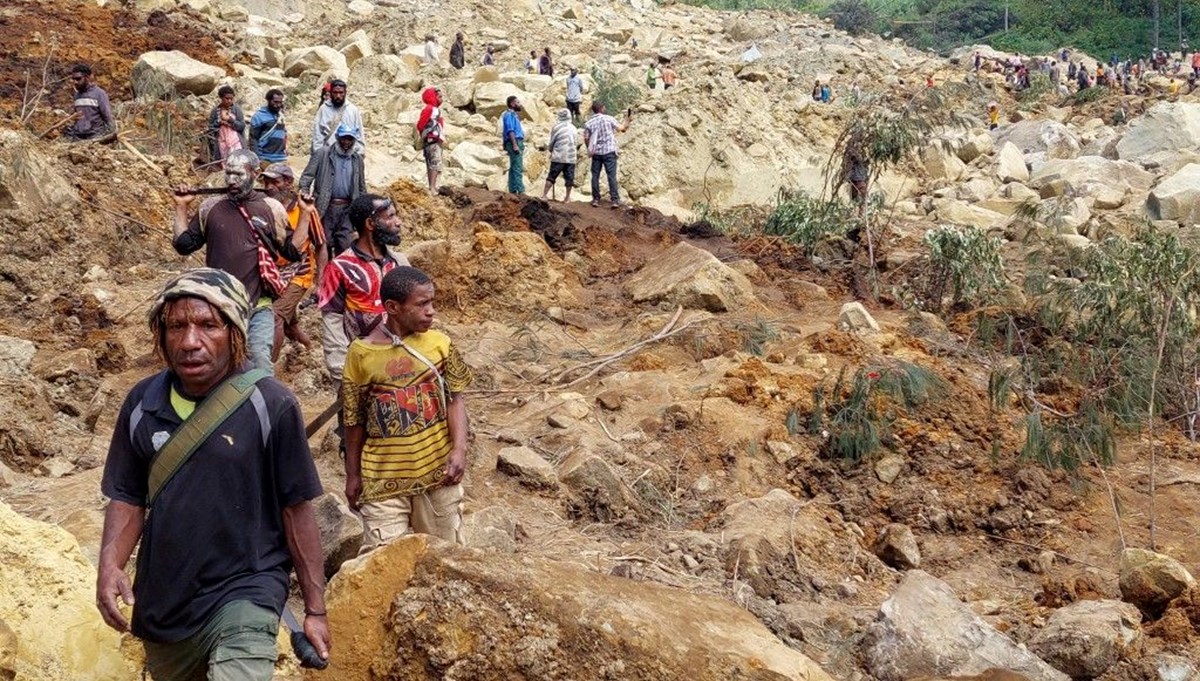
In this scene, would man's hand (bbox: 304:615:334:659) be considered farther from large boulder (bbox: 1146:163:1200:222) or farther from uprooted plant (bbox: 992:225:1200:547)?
large boulder (bbox: 1146:163:1200:222)

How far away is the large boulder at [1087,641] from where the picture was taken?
12.8 ft

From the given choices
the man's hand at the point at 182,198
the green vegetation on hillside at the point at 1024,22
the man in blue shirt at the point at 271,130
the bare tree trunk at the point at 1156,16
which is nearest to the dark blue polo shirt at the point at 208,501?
the man's hand at the point at 182,198

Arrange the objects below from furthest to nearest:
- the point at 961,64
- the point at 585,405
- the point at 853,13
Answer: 1. the point at 853,13
2. the point at 961,64
3. the point at 585,405

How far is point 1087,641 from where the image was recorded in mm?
3928

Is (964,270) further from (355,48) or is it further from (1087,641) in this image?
(355,48)

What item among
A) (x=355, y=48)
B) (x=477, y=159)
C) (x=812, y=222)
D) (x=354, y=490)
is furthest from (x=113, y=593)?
(x=355, y=48)

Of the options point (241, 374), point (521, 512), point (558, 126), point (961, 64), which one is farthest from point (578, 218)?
point (961, 64)

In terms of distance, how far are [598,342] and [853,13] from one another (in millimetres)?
37742

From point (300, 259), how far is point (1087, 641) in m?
3.53

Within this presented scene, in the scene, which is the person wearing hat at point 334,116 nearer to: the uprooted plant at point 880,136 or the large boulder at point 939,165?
the uprooted plant at point 880,136

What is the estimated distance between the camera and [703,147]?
16.1 meters

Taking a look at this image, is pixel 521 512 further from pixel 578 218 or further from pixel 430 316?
pixel 578 218

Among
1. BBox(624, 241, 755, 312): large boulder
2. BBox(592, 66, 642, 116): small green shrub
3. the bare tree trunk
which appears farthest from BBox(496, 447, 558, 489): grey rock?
the bare tree trunk

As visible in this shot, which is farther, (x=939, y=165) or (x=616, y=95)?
(x=616, y=95)
